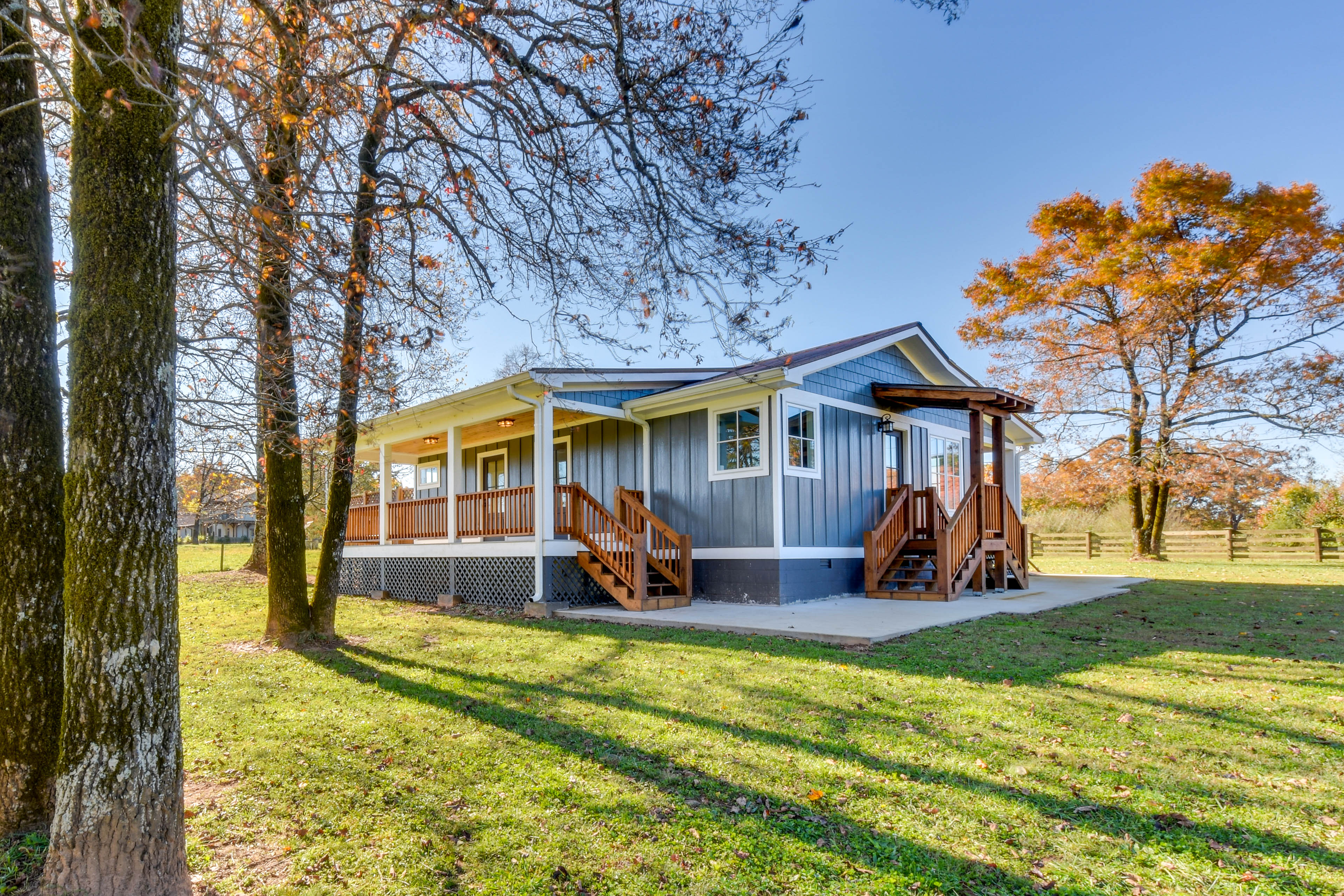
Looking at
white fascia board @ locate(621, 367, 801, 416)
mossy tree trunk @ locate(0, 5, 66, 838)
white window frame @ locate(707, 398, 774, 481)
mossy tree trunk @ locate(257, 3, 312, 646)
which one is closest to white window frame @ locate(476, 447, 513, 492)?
white fascia board @ locate(621, 367, 801, 416)

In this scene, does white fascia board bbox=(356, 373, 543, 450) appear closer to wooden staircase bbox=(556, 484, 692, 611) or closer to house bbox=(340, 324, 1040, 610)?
house bbox=(340, 324, 1040, 610)

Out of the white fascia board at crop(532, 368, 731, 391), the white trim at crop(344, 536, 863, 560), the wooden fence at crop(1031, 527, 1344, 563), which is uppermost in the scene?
the white fascia board at crop(532, 368, 731, 391)

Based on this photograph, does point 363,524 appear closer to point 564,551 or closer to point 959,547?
point 564,551

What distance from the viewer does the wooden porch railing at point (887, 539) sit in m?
11.6

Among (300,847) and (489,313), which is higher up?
(489,313)

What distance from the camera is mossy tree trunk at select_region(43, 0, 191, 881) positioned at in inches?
93.7

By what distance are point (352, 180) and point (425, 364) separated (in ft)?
17.5

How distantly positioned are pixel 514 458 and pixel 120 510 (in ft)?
42.2

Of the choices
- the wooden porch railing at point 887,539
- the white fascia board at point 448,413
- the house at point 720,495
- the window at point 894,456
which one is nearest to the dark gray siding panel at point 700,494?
the house at point 720,495

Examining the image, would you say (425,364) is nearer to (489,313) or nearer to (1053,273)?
(489,313)

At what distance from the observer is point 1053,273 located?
24.7m

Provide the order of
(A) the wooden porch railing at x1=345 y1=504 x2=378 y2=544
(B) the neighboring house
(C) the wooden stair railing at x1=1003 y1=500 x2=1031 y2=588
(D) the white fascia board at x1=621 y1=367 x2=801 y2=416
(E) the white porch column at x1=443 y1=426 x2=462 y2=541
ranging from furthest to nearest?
(B) the neighboring house, (A) the wooden porch railing at x1=345 y1=504 x2=378 y2=544, (C) the wooden stair railing at x1=1003 y1=500 x2=1031 y2=588, (E) the white porch column at x1=443 y1=426 x2=462 y2=541, (D) the white fascia board at x1=621 y1=367 x2=801 y2=416

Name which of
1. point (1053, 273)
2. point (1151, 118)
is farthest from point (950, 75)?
point (1053, 273)

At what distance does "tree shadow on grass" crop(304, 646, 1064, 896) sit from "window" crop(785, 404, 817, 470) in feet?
22.3
